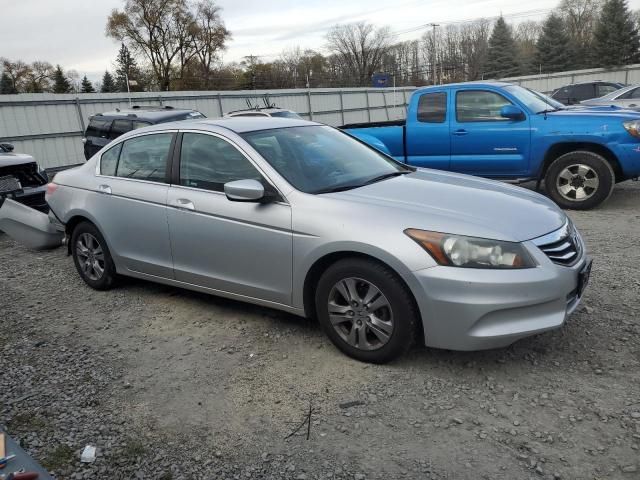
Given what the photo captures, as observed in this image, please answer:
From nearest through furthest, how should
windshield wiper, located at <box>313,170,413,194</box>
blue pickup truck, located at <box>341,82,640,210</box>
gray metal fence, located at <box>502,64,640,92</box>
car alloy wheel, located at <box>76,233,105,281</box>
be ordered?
windshield wiper, located at <box>313,170,413,194</box>
car alloy wheel, located at <box>76,233,105,281</box>
blue pickup truck, located at <box>341,82,640,210</box>
gray metal fence, located at <box>502,64,640,92</box>

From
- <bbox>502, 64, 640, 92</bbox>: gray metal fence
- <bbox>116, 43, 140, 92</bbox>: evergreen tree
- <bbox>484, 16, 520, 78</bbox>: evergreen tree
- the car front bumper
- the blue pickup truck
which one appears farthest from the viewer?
<bbox>484, 16, 520, 78</bbox>: evergreen tree

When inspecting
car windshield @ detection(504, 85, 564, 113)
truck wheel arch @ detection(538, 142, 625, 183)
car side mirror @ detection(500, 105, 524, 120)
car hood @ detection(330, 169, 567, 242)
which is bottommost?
truck wheel arch @ detection(538, 142, 625, 183)

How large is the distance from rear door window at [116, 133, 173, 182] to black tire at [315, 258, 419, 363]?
182 cm

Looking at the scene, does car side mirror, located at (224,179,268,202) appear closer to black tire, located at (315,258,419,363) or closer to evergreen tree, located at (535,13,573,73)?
black tire, located at (315,258,419,363)

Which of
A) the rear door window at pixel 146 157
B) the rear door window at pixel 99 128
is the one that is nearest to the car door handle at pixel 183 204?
the rear door window at pixel 146 157

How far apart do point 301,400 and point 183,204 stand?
1.85 metres

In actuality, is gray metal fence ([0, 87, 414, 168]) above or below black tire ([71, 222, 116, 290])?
above

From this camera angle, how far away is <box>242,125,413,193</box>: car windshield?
12.8ft

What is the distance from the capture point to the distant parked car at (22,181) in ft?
25.0

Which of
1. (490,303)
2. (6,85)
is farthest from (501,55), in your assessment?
(490,303)

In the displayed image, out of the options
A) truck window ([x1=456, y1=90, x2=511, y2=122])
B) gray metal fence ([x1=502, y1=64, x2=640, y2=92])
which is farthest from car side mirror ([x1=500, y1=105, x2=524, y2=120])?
gray metal fence ([x1=502, y1=64, x2=640, y2=92])

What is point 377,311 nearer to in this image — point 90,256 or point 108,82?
point 90,256

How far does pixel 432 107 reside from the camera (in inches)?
330

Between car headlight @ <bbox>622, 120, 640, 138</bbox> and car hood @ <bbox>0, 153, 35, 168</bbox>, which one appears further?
car hood @ <bbox>0, 153, 35, 168</bbox>
